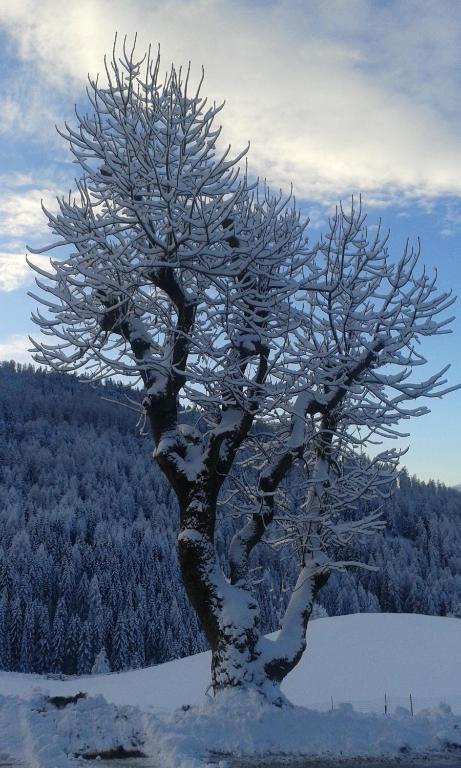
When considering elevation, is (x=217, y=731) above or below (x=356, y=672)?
above

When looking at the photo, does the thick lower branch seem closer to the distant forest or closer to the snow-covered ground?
the snow-covered ground

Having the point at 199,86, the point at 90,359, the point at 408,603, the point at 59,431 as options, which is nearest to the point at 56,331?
the point at 90,359

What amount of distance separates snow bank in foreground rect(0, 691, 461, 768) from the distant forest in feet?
110

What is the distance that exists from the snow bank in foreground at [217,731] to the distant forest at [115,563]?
33654mm

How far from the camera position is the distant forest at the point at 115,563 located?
7094cm

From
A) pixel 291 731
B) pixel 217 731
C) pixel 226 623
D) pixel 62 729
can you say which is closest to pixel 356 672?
pixel 226 623

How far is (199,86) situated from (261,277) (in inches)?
127

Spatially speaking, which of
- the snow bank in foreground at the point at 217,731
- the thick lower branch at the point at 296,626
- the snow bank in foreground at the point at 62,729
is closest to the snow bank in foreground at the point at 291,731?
the snow bank in foreground at the point at 217,731

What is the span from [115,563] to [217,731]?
76511 mm

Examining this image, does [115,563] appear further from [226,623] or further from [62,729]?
[62,729]

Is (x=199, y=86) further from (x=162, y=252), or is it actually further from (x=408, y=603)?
(x=408, y=603)

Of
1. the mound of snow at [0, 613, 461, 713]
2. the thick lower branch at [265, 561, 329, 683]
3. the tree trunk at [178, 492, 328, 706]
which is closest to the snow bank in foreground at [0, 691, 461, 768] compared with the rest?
the tree trunk at [178, 492, 328, 706]

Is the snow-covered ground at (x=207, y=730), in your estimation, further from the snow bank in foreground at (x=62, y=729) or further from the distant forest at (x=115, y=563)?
the distant forest at (x=115, y=563)

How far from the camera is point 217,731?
880 cm
